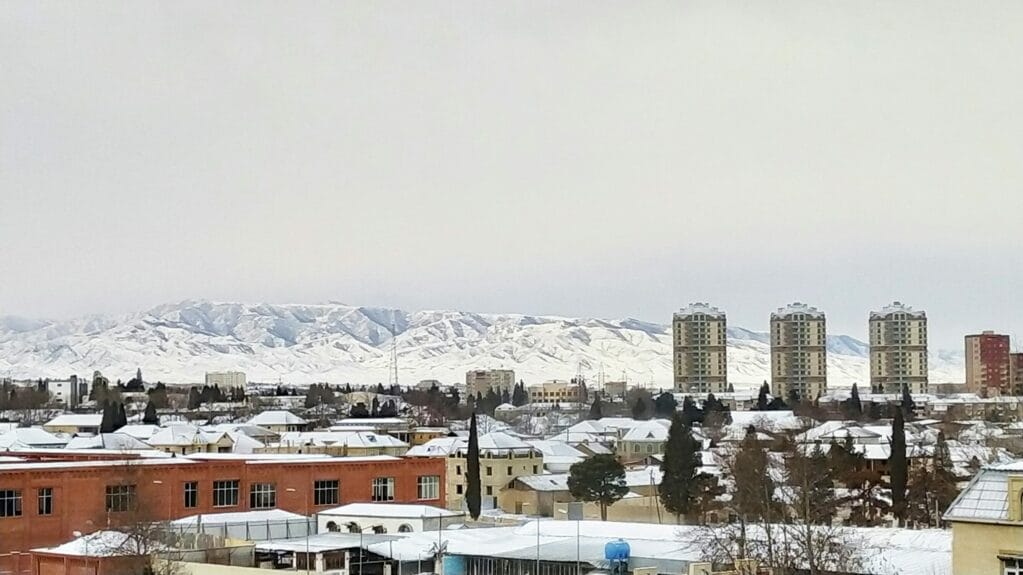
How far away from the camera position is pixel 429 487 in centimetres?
5316

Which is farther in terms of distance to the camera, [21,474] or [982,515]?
[21,474]

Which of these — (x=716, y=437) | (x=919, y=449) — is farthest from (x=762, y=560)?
(x=716, y=437)

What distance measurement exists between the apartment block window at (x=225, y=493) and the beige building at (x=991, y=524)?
104ft

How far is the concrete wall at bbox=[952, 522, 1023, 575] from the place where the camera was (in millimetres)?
19938

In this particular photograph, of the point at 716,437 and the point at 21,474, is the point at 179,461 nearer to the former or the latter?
the point at 21,474

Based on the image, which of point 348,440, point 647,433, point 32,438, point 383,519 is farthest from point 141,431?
point 383,519

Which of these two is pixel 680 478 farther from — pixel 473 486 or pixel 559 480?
pixel 559 480

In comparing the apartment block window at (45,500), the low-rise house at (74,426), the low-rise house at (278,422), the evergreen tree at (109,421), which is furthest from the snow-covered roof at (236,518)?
the low-rise house at (74,426)

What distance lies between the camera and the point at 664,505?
190ft

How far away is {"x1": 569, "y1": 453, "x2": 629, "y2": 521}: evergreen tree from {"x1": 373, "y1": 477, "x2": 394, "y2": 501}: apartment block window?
977cm

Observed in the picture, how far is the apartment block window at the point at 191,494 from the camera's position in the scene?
46906mm

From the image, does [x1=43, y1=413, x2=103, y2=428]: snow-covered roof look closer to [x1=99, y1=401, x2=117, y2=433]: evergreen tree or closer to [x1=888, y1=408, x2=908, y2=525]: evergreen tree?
[x1=99, y1=401, x2=117, y2=433]: evergreen tree

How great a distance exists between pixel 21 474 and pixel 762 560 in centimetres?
2427

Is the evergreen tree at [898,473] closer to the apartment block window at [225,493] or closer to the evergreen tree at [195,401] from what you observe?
the apartment block window at [225,493]
